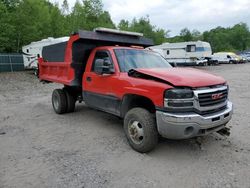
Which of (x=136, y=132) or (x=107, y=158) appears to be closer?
(x=107, y=158)

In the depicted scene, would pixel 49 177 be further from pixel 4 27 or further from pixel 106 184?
pixel 4 27

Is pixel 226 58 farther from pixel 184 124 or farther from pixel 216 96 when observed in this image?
pixel 184 124

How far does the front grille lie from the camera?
4374 mm

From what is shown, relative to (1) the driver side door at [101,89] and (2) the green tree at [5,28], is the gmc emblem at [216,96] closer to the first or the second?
(1) the driver side door at [101,89]

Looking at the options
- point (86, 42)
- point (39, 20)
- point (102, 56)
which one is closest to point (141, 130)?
point (102, 56)

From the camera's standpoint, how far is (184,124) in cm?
421

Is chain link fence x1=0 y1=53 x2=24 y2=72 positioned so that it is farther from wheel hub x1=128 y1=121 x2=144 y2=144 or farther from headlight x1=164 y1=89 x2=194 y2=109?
headlight x1=164 y1=89 x2=194 y2=109

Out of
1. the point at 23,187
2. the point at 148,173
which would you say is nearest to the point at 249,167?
the point at 148,173

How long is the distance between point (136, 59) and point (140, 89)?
137 centimetres

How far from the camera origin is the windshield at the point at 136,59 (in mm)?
5719

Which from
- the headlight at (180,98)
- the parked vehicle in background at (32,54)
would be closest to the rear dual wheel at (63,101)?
the headlight at (180,98)

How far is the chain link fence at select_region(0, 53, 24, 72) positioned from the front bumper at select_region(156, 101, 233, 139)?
24.9 m

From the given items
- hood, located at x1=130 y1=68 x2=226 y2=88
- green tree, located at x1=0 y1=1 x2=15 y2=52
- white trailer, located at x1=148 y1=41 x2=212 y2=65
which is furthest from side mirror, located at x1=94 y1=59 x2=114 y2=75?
white trailer, located at x1=148 y1=41 x2=212 y2=65

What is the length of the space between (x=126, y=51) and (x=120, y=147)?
2261 mm
